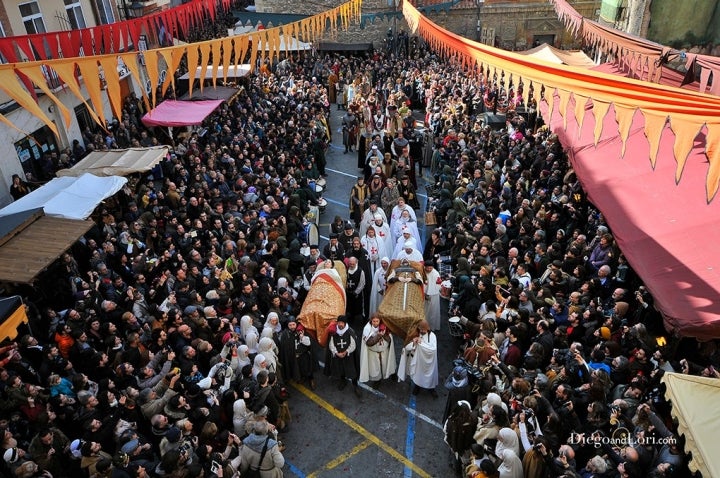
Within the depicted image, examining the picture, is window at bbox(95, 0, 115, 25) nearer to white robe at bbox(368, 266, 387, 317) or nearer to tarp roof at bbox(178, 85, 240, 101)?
tarp roof at bbox(178, 85, 240, 101)

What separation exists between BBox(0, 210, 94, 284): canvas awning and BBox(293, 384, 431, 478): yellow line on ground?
14.1ft

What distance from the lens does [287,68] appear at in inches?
962

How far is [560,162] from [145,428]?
10.9 meters

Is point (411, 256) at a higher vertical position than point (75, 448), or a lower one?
lower

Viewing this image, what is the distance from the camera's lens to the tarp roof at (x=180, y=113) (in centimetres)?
1452

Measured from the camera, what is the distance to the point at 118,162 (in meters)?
11.5

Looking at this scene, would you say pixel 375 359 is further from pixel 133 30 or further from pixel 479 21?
pixel 479 21

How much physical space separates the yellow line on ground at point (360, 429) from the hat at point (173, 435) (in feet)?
8.99

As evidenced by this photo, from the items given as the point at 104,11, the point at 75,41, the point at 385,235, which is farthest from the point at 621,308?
the point at 104,11

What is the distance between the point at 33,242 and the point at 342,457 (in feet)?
19.5

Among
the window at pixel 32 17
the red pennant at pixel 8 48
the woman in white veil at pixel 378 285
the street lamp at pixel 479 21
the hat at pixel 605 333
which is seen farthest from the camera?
the street lamp at pixel 479 21

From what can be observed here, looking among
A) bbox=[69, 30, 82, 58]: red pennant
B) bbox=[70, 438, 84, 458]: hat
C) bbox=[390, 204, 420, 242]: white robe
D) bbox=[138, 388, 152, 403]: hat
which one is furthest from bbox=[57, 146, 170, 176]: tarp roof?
bbox=[70, 438, 84, 458]: hat

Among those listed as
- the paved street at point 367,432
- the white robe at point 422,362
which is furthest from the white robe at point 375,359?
the paved street at point 367,432

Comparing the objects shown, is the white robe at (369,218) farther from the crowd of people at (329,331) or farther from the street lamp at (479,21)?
the street lamp at (479,21)
